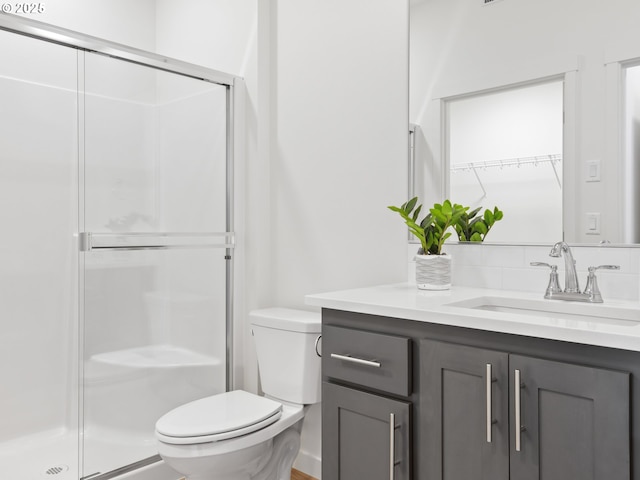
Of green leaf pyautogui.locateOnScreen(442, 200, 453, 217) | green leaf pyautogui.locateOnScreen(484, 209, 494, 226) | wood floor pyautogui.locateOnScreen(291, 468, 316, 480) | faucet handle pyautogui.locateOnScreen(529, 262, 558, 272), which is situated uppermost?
green leaf pyautogui.locateOnScreen(442, 200, 453, 217)

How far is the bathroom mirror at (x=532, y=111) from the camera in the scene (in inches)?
59.6

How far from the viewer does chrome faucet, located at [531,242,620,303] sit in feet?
4.85

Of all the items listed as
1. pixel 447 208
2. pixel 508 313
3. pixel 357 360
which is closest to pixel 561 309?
pixel 508 313

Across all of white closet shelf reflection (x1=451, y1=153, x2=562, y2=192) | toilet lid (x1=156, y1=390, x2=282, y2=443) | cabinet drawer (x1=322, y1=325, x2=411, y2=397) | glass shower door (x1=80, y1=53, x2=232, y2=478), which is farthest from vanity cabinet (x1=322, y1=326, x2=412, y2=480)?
glass shower door (x1=80, y1=53, x2=232, y2=478)

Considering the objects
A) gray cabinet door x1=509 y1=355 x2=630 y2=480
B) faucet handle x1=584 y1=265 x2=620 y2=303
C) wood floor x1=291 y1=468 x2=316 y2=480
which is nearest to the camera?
gray cabinet door x1=509 y1=355 x2=630 y2=480

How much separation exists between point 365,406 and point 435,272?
0.51 meters

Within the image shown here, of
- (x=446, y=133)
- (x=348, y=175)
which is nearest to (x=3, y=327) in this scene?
(x=348, y=175)

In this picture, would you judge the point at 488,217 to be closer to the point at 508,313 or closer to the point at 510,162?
the point at 510,162

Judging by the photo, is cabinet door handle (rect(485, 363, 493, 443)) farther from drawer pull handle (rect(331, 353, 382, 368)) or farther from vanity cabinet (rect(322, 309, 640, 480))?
drawer pull handle (rect(331, 353, 382, 368))

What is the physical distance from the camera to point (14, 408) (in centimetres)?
230

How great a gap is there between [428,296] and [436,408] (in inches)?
15.1

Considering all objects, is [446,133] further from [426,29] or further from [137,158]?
[137,158]

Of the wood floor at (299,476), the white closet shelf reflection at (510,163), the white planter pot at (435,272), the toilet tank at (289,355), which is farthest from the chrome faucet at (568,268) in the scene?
the wood floor at (299,476)

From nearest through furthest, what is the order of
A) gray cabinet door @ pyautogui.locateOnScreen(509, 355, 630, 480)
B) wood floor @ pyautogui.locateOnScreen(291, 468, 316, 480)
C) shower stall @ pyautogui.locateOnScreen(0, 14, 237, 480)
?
gray cabinet door @ pyautogui.locateOnScreen(509, 355, 630, 480), shower stall @ pyautogui.locateOnScreen(0, 14, 237, 480), wood floor @ pyautogui.locateOnScreen(291, 468, 316, 480)
